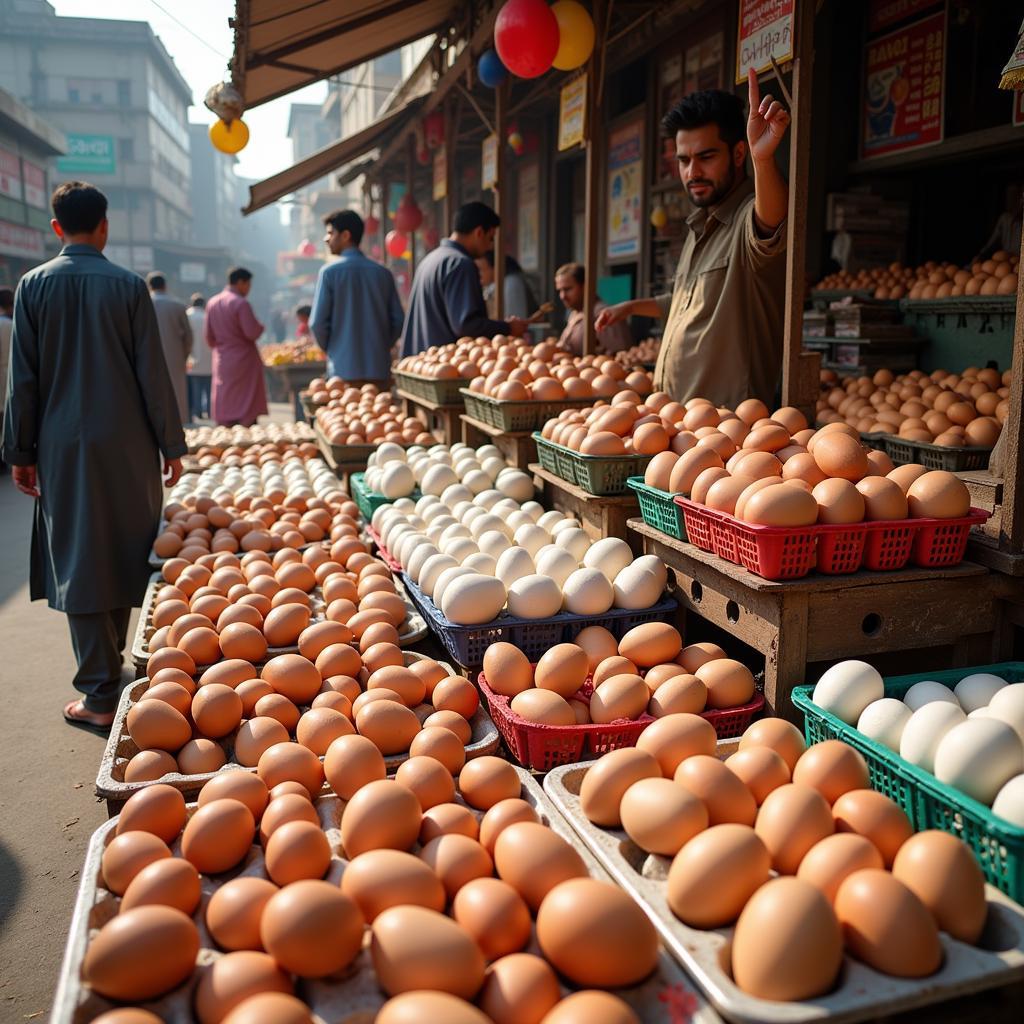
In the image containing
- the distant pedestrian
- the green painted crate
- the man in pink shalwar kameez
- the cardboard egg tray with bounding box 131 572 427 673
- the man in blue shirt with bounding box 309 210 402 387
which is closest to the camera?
the green painted crate

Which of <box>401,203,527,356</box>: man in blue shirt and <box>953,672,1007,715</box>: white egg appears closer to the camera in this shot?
<box>953,672,1007,715</box>: white egg

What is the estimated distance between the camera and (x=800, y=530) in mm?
2195

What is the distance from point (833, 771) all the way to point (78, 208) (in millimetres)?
3955

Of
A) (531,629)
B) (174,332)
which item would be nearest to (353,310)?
(174,332)

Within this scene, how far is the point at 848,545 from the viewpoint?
2273 mm

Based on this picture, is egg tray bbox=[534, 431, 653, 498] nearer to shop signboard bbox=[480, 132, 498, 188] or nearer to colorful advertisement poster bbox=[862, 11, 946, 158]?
colorful advertisement poster bbox=[862, 11, 946, 158]

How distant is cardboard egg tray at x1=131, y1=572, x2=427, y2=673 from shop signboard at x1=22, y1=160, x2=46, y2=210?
92.5 ft

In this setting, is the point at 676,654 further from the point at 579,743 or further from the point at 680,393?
the point at 680,393

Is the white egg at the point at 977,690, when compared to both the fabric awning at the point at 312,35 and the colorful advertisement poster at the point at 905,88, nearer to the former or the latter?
the colorful advertisement poster at the point at 905,88

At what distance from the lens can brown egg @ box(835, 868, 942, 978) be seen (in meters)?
1.35

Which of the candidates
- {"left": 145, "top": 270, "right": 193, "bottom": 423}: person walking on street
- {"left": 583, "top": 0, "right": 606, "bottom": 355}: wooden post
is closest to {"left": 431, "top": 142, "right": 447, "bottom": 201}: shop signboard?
{"left": 145, "top": 270, "right": 193, "bottom": 423}: person walking on street

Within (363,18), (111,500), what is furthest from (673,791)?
(363,18)

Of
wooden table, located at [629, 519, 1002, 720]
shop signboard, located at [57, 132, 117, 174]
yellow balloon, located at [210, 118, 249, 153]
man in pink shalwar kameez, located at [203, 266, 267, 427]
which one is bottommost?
wooden table, located at [629, 519, 1002, 720]

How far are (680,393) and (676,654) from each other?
174 centimetres
